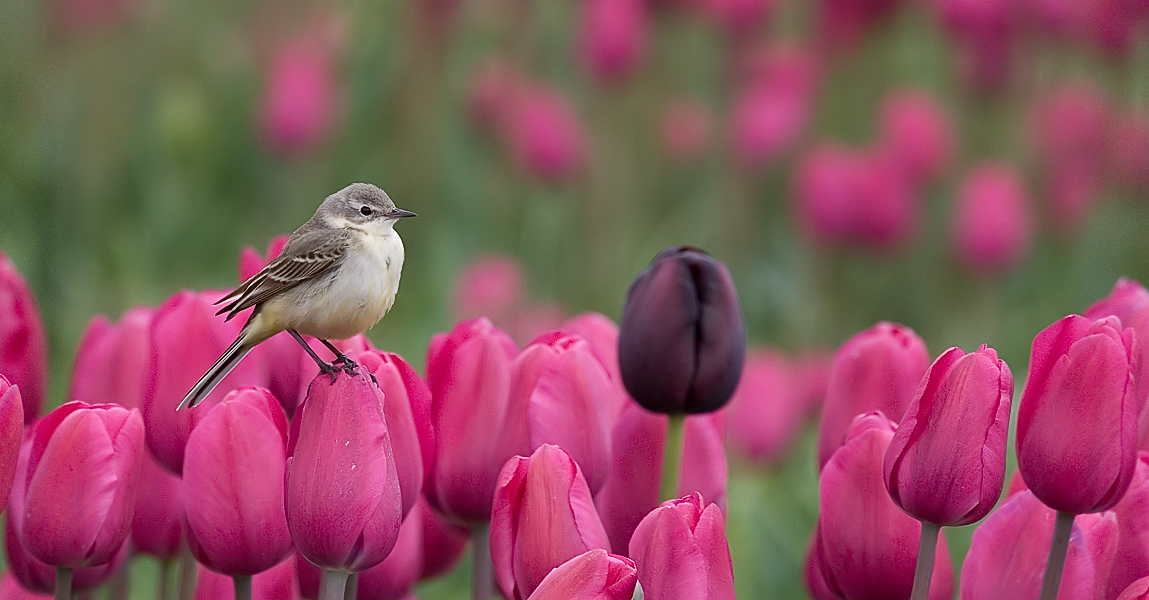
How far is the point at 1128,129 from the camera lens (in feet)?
9.21

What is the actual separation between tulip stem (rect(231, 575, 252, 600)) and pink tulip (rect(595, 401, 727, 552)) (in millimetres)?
199

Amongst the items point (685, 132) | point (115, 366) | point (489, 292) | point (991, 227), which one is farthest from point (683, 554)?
point (685, 132)

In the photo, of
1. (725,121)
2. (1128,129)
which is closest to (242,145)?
(725,121)

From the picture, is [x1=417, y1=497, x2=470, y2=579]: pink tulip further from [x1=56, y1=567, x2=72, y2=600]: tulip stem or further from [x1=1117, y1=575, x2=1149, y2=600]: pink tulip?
[x1=1117, y1=575, x2=1149, y2=600]: pink tulip

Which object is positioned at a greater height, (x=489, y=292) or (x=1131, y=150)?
(x=1131, y=150)

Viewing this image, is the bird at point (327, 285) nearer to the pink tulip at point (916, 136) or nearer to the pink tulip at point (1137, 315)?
the pink tulip at point (1137, 315)

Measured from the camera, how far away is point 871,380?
816mm

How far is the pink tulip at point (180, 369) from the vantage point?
2.38 feet

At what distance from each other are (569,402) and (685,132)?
8.02ft

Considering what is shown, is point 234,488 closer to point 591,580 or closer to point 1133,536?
point 591,580

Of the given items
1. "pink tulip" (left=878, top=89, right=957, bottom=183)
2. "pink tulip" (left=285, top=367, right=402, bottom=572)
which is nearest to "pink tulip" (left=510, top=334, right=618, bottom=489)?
"pink tulip" (left=285, top=367, right=402, bottom=572)

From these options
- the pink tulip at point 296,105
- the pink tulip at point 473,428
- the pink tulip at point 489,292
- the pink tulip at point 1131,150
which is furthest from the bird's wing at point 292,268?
the pink tulip at point 1131,150

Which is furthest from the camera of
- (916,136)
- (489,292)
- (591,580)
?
(916,136)

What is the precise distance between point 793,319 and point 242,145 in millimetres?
1418
